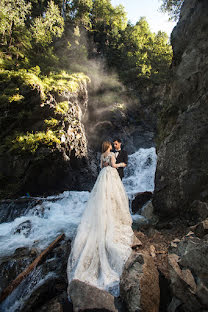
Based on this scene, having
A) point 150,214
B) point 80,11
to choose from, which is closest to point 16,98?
point 150,214

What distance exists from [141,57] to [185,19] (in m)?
20.4

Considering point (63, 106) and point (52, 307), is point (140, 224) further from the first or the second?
point (63, 106)

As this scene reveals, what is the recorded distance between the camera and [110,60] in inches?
1065

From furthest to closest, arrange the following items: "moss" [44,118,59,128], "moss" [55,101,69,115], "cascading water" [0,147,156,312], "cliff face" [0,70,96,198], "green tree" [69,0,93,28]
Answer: "green tree" [69,0,93,28] < "moss" [55,101,69,115] < "moss" [44,118,59,128] < "cliff face" [0,70,96,198] < "cascading water" [0,147,156,312]

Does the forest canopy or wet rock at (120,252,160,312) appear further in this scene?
the forest canopy

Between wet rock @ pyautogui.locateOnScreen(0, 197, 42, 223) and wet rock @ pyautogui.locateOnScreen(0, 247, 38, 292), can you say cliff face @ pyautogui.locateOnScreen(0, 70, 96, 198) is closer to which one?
wet rock @ pyautogui.locateOnScreen(0, 197, 42, 223)

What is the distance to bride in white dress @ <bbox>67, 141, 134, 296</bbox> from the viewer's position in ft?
9.39

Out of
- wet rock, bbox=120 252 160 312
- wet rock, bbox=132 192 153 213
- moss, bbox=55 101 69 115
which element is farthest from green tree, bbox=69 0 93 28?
wet rock, bbox=120 252 160 312

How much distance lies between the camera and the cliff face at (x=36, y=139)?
9383mm

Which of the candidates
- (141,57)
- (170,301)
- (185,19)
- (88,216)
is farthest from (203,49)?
(141,57)

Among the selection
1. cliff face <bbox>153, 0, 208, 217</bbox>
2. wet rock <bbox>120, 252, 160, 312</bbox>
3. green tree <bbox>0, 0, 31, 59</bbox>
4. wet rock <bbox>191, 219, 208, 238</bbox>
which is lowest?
wet rock <bbox>120, 252, 160, 312</bbox>

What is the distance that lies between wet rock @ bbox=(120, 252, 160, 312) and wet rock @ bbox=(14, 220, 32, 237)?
497 cm

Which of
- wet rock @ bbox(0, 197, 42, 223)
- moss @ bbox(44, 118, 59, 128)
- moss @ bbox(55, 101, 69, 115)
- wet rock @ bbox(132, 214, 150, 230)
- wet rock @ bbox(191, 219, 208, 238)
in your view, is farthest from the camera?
moss @ bbox(55, 101, 69, 115)

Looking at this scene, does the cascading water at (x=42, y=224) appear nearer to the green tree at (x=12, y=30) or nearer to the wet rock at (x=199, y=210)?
the wet rock at (x=199, y=210)
